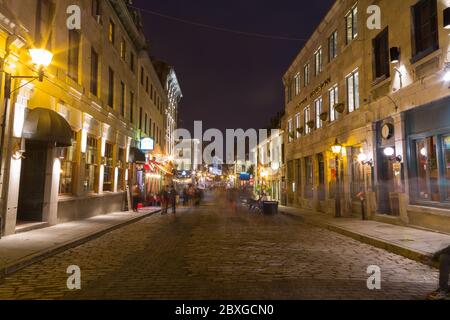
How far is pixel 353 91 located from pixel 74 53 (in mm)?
13710

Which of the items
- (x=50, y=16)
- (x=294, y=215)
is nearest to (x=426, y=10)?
(x=294, y=215)

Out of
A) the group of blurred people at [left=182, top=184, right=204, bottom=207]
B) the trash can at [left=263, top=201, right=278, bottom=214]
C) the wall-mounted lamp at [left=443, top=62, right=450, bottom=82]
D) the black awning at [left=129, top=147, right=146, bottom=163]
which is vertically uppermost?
the wall-mounted lamp at [left=443, top=62, right=450, bottom=82]

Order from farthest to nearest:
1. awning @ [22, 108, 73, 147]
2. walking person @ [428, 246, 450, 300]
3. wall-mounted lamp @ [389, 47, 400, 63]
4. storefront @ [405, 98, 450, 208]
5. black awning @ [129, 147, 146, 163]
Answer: black awning @ [129, 147, 146, 163], wall-mounted lamp @ [389, 47, 400, 63], storefront @ [405, 98, 450, 208], awning @ [22, 108, 73, 147], walking person @ [428, 246, 450, 300]

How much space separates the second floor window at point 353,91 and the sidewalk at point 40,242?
Result: 42.7ft

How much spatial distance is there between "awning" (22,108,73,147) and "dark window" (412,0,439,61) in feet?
41.5

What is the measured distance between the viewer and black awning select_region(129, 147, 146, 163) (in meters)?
26.3

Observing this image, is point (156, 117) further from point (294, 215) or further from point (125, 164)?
point (294, 215)

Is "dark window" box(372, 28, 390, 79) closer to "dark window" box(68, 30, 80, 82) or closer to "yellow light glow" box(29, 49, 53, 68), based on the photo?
"yellow light glow" box(29, 49, 53, 68)

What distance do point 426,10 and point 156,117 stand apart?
29263mm

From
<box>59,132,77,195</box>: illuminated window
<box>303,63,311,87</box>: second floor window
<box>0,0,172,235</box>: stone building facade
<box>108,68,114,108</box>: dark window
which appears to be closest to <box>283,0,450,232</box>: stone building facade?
<box>303,63,311,87</box>: second floor window

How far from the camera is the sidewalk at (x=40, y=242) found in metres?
8.05

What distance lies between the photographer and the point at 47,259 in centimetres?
898

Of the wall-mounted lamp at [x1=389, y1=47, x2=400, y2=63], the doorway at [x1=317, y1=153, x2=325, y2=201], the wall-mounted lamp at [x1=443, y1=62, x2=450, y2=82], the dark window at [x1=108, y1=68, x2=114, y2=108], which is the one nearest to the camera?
the wall-mounted lamp at [x1=443, y1=62, x2=450, y2=82]

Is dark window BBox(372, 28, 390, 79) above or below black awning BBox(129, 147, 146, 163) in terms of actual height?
above
